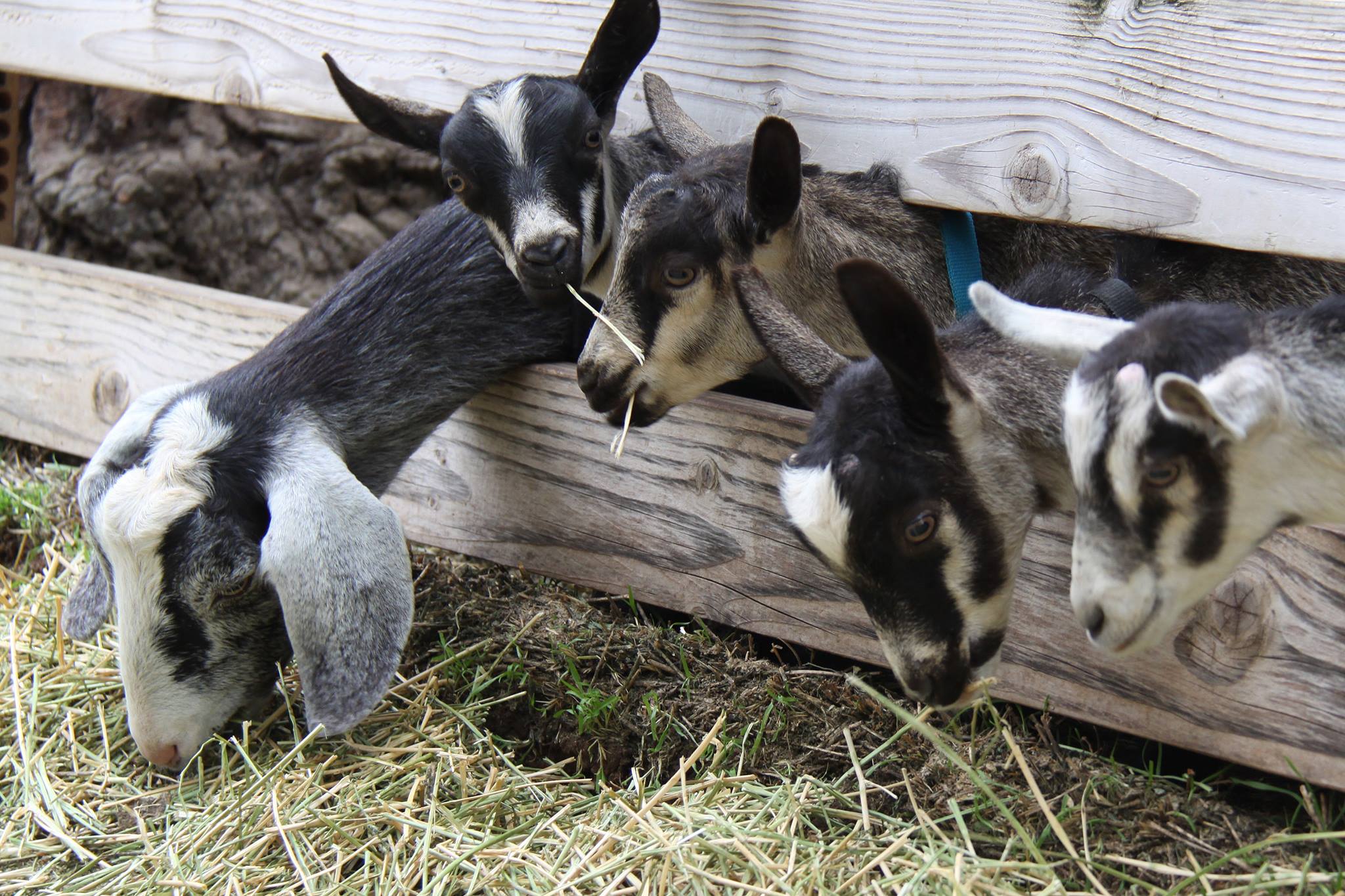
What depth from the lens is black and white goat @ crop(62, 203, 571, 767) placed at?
261 cm

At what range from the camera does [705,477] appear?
112 inches

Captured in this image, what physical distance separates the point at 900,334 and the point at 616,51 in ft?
3.99

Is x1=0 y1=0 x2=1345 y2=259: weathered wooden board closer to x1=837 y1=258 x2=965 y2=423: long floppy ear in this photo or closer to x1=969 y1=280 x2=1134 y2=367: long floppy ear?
x1=969 y1=280 x2=1134 y2=367: long floppy ear

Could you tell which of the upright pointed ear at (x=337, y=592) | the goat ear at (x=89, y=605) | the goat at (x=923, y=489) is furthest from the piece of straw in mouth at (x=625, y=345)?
the goat ear at (x=89, y=605)

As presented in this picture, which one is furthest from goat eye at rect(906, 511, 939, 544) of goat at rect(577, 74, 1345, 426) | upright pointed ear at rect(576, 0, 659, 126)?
upright pointed ear at rect(576, 0, 659, 126)

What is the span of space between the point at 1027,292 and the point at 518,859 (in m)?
1.50

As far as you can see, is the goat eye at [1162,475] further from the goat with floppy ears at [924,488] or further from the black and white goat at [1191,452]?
the goat with floppy ears at [924,488]

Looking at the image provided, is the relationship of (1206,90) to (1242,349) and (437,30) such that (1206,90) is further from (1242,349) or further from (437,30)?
(437,30)

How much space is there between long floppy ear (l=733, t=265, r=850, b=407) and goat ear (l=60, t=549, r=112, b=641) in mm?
1738

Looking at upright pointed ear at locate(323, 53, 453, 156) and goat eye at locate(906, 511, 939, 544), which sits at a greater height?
upright pointed ear at locate(323, 53, 453, 156)

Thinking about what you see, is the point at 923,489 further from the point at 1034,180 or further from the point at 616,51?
the point at 616,51

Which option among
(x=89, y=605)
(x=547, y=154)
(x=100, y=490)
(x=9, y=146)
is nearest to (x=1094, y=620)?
(x=547, y=154)

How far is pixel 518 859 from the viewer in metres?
2.33

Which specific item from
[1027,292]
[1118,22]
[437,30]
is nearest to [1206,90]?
[1118,22]
